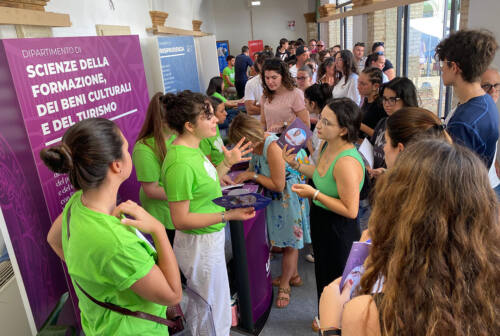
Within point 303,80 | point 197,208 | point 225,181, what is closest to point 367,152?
point 225,181

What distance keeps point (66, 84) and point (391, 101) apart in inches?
93.8

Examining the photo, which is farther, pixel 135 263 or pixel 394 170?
pixel 135 263

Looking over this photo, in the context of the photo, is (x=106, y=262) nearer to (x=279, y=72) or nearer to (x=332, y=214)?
(x=332, y=214)

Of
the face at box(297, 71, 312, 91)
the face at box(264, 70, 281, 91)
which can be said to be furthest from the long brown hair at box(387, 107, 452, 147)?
the face at box(297, 71, 312, 91)

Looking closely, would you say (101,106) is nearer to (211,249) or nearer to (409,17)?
(211,249)

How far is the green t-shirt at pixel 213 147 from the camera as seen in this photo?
316 centimetres

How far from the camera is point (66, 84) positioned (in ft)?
7.45

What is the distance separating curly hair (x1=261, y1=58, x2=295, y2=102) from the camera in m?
3.57

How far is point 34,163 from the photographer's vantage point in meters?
1.98

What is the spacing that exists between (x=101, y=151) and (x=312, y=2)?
1702 centimetres

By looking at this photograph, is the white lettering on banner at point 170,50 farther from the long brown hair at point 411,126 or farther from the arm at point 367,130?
the long brown hair at point 411,126

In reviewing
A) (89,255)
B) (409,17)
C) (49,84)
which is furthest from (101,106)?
(409,17)

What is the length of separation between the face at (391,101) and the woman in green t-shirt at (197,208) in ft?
4.86

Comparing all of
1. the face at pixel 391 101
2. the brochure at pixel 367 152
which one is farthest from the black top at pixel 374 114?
the brochure at pixel 367 152
